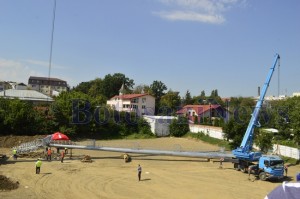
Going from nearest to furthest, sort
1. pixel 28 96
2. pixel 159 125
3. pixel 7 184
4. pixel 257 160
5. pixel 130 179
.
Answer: pixel 7 184 < pixel 130 179 < pixel 257 160 < pixel 159 125 < pixel 28 96

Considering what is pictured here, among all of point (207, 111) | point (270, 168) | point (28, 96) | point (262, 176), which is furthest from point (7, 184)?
point (207, 111)

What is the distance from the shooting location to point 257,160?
1254 inches

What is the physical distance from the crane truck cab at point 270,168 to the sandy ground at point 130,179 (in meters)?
0.69

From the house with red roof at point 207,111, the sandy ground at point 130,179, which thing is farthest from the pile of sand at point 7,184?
the house with red roof at point 207,111

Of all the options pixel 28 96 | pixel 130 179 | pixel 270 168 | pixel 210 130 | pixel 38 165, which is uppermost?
pixel 28 96

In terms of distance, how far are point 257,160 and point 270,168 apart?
4.10 metres

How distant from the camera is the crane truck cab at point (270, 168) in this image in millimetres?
27672

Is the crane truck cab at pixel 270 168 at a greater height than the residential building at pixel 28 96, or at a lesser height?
lesser

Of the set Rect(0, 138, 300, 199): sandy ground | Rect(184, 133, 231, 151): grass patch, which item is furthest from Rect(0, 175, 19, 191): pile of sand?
Rect(184, 133, 231, 151): grass patch

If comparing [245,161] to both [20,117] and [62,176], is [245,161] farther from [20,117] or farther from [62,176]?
[20,117]

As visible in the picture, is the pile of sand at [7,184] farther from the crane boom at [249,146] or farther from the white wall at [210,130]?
the white wall at [210,130]

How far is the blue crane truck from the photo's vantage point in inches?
1096

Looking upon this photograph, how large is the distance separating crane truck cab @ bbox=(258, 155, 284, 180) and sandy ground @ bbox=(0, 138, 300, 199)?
69cm

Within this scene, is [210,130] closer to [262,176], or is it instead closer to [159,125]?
[159,125]
